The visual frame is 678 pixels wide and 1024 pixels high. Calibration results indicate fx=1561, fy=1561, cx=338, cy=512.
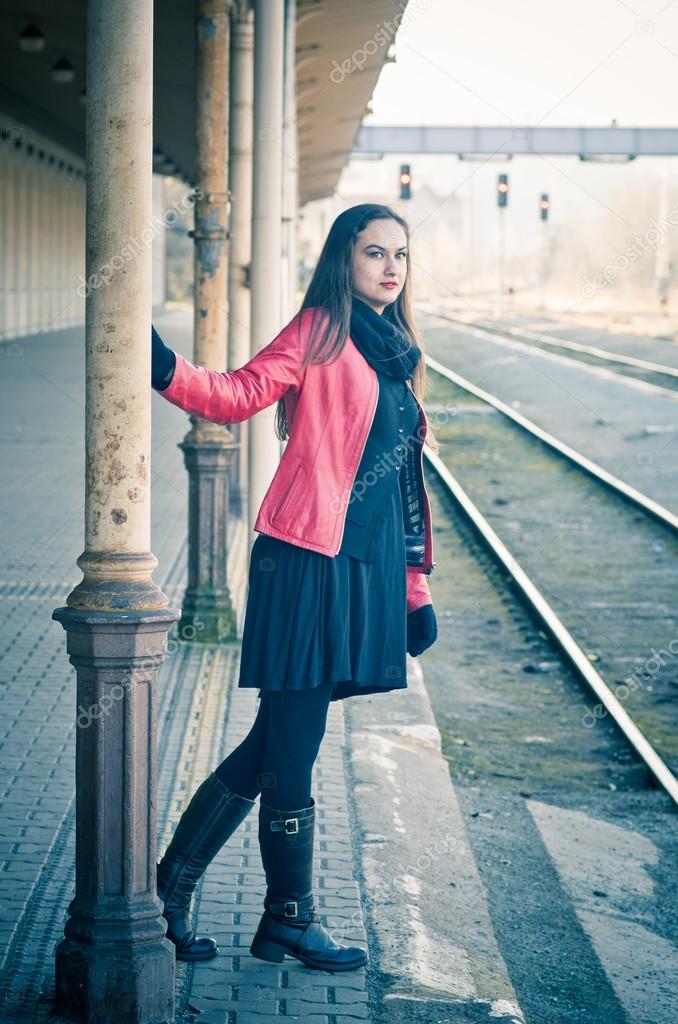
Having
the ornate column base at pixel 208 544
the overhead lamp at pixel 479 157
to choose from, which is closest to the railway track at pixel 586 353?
the overhead lamp at pixel 479 157

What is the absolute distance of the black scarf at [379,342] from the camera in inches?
160

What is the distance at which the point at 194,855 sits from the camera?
14.0ft

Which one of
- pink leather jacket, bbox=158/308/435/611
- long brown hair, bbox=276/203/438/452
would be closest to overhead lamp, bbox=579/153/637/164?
long brown hair, bbox=276/203/438/452

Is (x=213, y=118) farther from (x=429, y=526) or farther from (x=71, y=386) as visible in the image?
(x=71, y=386)

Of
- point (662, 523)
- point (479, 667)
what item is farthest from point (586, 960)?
point (662, 523)

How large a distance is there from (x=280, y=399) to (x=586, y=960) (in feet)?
7.54

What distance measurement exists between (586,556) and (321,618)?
987 cm

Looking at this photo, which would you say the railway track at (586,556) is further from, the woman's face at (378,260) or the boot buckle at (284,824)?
the boot buckle at (284,824)

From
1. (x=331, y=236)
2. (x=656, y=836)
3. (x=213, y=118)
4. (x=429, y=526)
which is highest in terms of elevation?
(x=213, y=118)

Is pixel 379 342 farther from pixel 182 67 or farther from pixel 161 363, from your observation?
pixel 182 67

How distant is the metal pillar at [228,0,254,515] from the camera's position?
10359 mm

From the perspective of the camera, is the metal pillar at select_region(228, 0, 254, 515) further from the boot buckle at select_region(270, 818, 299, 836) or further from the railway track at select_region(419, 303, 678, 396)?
the railway track at select_region(419, 303, 678, 396)

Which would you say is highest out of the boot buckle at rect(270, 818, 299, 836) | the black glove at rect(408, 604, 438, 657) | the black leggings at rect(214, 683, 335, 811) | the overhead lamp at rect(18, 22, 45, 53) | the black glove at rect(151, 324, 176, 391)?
the overhead lamp at rect(18, 22, 45, 53)

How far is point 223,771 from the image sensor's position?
14.0 ft
